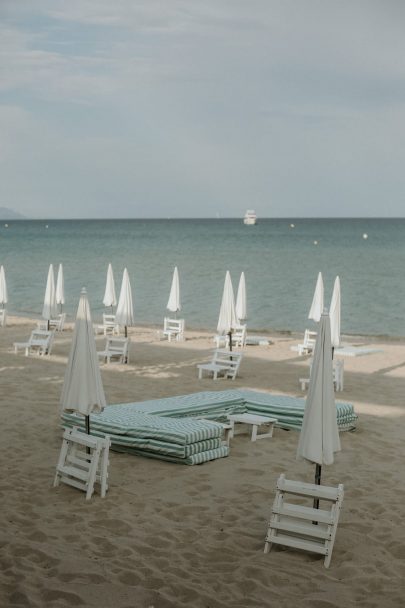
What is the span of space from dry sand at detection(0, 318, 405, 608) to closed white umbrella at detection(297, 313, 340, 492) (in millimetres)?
875

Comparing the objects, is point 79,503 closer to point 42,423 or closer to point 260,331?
point 42,423

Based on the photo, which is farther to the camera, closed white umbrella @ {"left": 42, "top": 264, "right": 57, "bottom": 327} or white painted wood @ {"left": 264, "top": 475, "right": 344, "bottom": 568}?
closed white umbrella @ {"left": 42, "top": 264, "right": 57, "bottom": 327}

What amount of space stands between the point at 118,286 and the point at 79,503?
135 ft

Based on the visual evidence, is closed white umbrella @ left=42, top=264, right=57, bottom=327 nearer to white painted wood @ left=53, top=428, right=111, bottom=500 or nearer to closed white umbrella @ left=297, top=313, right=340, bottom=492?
white painted wood @ left=53, top=428, right=111, bottom=500

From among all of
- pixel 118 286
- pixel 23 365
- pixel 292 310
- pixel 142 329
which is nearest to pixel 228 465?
pixel 23 365

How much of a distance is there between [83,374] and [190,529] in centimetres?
222

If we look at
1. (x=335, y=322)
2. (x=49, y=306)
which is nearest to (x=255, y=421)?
(x=335, y=322)

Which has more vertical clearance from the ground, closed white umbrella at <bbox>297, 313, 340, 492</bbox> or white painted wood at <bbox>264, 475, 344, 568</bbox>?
closed white umbrella at <bbox>297, 313, 340, 492</bbox>

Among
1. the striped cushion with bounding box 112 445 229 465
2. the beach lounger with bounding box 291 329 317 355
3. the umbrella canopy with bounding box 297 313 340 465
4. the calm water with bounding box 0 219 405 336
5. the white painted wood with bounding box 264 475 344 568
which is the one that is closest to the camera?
the white painted wood with bounding box 264 475 344 568

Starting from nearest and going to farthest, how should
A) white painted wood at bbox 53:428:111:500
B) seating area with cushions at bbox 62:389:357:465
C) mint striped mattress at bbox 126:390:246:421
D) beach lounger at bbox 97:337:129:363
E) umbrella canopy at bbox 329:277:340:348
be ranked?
white painted wood at bbox 53:428:111:500 < seating area with cushions at bbox 62:389:357:465 < mint striped mattress at bbox 126:390:246:421 < umbrella canopy at bbox 329:277:340:348 < beach lounger at bbox 97:337:129:363

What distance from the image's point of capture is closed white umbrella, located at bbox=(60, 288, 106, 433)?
8.64 metres

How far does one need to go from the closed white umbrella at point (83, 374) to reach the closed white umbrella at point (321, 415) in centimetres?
256

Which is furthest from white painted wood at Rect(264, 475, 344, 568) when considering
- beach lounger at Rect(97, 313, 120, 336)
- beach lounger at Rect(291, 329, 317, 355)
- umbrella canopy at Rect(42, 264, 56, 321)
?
beach lounger at Rect(97, 313, 120, 336)

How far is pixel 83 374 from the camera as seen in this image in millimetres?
8672
